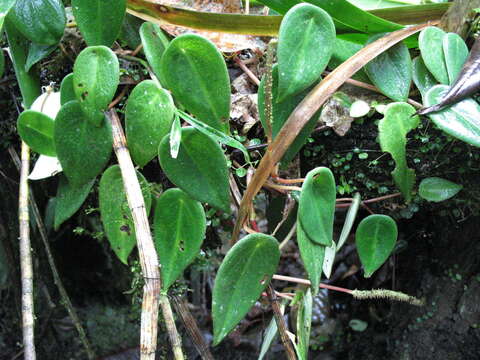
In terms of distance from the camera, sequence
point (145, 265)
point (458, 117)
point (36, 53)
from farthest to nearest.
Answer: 1. point (36, 53)
2. point (458, 117)
3. point (145, 265)

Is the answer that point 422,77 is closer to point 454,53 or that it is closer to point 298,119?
point 454,53

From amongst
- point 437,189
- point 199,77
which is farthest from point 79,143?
point 437,189

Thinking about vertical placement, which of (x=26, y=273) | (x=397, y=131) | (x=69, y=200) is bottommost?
(x=26, y=273)

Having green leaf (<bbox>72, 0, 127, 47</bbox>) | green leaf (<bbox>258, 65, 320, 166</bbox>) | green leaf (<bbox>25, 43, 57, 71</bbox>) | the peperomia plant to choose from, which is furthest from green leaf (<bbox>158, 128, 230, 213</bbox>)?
green leaf (<bbox>25, 43, 57, 71</bbox>)

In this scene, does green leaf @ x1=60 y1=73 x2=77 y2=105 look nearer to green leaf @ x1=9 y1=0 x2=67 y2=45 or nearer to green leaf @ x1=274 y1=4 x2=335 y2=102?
green leaf @ x1=9 y1=0 x2=67 y2=45

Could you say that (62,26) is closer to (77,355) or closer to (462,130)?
(462,130)

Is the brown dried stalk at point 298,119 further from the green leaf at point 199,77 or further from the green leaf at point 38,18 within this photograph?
the green leaf at point 38,18
